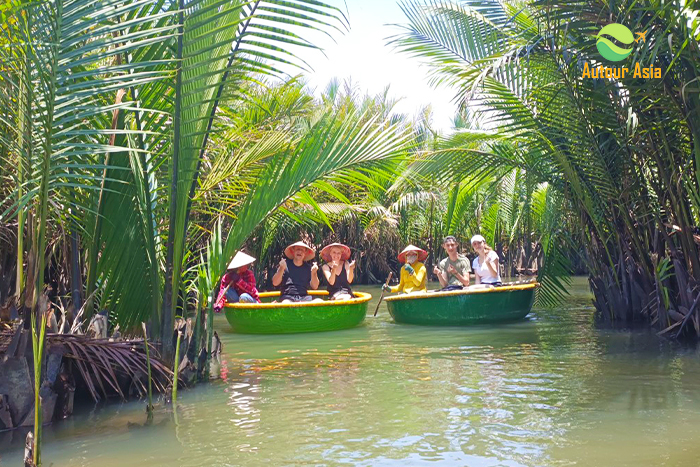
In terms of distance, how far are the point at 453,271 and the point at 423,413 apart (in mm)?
6816

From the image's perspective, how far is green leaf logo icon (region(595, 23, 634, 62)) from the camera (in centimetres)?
807

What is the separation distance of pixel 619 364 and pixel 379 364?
2507 millimetres

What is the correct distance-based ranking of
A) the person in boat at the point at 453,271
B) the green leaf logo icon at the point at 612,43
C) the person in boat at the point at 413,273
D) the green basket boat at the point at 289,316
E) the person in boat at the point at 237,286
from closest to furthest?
1. the green leaf logo icon at the point at 612,43
2. the green basket boat at the point at 289,316
3. the person in boat at the point at 237,286
4. the person in boat at the point at 453,271
5. the person in boat at the point at 413,273

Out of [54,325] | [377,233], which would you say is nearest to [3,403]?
[54,325]

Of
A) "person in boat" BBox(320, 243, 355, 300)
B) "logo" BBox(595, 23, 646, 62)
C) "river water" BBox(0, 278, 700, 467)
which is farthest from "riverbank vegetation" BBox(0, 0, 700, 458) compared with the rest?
"person in boat" BBox(320, 243, 355, 300)

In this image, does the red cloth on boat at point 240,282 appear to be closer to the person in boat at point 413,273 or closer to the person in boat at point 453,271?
the person in boat at point 413,273

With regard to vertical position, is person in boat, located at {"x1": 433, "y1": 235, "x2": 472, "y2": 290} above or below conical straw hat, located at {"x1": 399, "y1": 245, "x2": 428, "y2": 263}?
below

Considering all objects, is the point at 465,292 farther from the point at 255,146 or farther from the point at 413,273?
the point at 255,146

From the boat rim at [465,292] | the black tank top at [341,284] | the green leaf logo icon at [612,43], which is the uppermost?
the green leaf logo icon at [612,43]

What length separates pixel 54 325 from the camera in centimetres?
574

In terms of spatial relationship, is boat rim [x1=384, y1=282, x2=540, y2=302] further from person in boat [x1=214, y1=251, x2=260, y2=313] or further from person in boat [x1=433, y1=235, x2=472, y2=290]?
person in boat [x1=214, y1=251, x2=260, y2=313]

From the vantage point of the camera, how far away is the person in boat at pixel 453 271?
41.2ft

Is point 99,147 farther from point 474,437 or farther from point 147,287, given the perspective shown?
point 474,437

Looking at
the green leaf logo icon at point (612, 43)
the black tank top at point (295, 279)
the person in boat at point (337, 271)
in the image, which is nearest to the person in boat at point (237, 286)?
the black tank top at point (295, 279)
